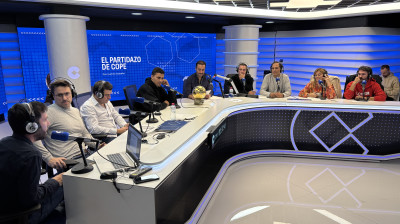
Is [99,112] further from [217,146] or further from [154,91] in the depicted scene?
[217,146]

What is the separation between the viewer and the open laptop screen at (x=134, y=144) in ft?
6.47

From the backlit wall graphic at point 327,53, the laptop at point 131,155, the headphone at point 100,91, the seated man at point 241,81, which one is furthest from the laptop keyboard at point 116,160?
the backlit wall graphic at point 327,53

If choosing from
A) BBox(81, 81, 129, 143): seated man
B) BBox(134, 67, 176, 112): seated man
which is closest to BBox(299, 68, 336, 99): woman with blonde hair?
BBox(134, 67, 176, 112): seated man

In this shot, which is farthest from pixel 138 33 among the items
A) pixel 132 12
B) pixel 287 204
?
pixel 287 204

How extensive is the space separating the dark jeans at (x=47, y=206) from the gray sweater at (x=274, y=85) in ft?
11.5

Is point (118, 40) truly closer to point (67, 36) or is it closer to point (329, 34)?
point (67, 36)

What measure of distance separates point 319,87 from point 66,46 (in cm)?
431

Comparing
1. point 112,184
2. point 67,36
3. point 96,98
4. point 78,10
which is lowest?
point 112,184

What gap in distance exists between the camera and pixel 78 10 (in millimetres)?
5023

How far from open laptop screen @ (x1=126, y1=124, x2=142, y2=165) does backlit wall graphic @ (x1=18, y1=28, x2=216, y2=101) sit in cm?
492

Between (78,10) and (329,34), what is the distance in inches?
234

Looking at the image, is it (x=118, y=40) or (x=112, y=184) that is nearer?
(x=112, y=184)

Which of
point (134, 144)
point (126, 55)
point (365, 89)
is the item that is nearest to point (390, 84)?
point (365, 89)

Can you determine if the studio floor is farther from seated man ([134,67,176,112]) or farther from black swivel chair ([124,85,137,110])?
black swivel chair ([124,85,137,110])
